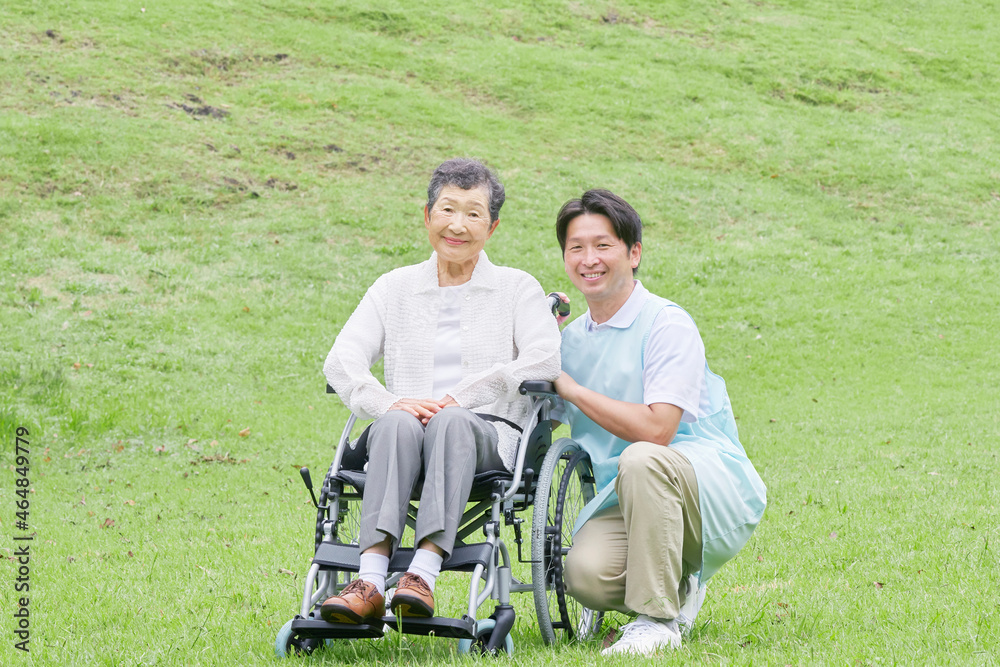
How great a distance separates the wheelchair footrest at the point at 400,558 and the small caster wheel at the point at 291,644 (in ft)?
0.73

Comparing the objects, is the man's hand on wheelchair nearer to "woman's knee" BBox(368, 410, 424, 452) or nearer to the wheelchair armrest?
"woman's knee" BBox(368, 410, 424, 452)

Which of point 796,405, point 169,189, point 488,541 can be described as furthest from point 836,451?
point 169,189

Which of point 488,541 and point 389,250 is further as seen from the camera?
point 389,250

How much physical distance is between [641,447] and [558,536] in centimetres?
41

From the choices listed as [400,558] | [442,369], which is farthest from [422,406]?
[400,558]

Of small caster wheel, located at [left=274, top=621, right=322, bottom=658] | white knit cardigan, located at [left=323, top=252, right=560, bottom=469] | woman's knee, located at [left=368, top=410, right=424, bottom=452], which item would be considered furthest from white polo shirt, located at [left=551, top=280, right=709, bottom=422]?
small caster wheel, located at [left=274, top=621, right=322, bottom=658]

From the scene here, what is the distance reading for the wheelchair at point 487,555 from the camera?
8.94ft

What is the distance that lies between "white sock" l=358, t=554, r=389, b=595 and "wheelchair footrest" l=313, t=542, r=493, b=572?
58 millimetres

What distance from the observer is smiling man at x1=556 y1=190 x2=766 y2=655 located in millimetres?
2867

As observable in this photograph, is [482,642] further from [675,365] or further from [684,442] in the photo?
[675,365]

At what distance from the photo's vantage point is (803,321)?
11461mm

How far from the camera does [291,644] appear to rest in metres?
2.86

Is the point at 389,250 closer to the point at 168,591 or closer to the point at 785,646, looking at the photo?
the point at 168,591

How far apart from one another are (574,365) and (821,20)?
23962 mm
